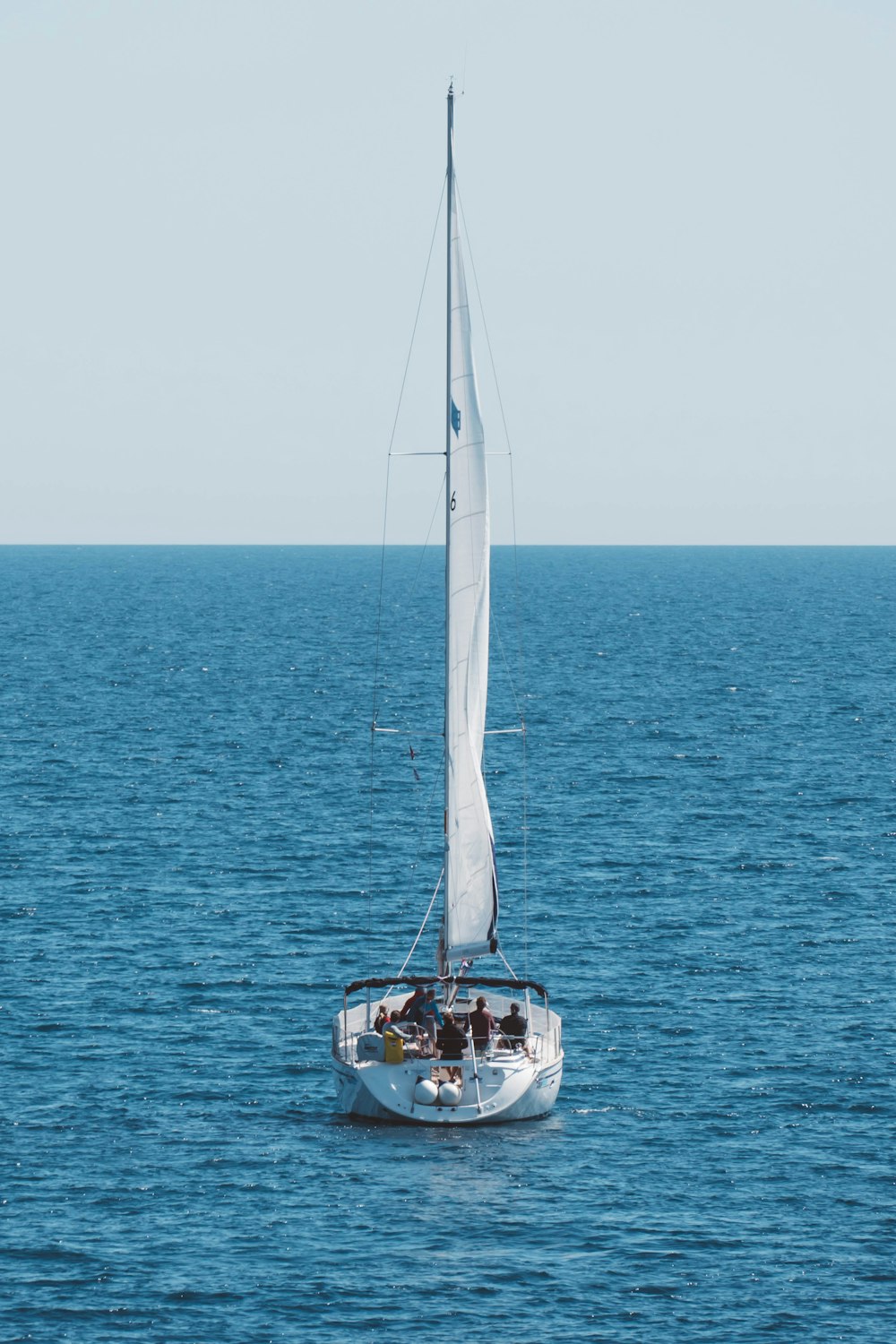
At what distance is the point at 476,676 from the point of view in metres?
54.7

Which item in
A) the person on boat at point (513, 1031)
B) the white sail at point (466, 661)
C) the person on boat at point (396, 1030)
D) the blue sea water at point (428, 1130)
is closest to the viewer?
the blue sea water at point (428, 1130)

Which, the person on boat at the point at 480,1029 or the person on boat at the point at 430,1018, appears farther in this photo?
the person on boat at the point at 430,1018

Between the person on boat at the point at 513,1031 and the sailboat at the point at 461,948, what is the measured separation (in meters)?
0.04

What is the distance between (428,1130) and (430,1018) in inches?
129

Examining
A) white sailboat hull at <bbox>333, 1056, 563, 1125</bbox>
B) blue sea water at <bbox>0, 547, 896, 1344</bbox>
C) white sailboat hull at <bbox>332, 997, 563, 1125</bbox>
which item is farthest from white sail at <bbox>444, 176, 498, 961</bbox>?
blue sea water at <bbox>0, 547, 896, 1344</bbox>

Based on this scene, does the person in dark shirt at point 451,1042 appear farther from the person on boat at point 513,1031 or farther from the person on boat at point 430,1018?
the person on boat at point 513,1031

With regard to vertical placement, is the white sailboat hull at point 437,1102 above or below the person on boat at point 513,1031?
below

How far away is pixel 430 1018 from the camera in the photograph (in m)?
54.1

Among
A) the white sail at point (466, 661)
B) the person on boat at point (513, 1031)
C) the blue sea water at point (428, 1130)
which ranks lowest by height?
the blue sea water at point (428, 1130)

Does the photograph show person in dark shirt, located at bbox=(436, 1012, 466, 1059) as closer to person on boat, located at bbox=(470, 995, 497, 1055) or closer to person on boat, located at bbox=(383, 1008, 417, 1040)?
person on boat, located at bbox=(470, 995, 497, 1055)

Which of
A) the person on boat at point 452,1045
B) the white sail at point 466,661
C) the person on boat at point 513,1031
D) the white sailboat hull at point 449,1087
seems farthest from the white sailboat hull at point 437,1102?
the white sail at point 466,661

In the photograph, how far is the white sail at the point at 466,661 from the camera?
5325 centimetres

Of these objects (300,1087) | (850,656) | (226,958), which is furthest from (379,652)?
(300,1087)
